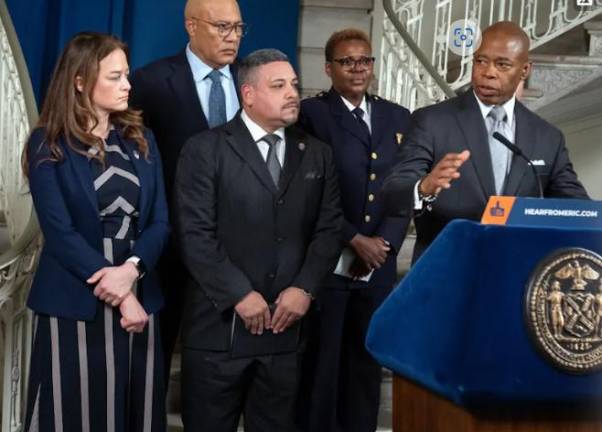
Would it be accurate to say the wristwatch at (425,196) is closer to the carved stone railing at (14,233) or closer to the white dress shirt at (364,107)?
the white dress shirt at (364,107)

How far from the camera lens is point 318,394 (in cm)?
309

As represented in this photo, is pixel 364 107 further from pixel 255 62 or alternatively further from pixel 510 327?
pixel 510 327

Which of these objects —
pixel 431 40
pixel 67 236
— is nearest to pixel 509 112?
pixel 67 236

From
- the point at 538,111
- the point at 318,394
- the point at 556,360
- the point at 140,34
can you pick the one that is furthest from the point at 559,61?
the point at 556,360

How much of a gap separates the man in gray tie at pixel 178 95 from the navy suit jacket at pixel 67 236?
1.30 feet

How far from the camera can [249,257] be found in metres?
2.59

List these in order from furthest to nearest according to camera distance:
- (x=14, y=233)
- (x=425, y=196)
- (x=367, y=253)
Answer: (x=14, y=233), (x=367, y=253), (x=425, y=196)

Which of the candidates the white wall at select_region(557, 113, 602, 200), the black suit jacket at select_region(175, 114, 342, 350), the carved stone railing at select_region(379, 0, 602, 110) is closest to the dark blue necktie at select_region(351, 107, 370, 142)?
the black suit jacket at select_region(175, 114, 342, 350)

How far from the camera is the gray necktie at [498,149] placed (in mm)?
2271

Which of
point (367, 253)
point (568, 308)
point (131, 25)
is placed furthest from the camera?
point (131, 25)

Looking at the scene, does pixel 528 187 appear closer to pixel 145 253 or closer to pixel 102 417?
pixel 145 253

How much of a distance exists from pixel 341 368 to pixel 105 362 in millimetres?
977

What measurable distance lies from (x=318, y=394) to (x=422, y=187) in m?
1.26

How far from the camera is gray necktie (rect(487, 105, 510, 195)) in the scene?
7.45 feet
